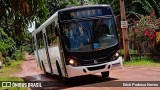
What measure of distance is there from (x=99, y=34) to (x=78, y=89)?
2.56 metres

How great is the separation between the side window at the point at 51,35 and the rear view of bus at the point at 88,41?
1.55 metres

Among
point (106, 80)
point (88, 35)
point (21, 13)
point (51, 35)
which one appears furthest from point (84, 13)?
point (21, 13)

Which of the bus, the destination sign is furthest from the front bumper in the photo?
the destination sign

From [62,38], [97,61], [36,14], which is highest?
[36,14]

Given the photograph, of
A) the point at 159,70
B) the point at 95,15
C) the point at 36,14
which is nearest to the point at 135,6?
the point at 159,70

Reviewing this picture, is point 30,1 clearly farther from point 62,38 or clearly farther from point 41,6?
point 62,38

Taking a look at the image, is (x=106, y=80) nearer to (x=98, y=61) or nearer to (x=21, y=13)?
(x=98, y=61)

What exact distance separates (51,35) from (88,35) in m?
2.97

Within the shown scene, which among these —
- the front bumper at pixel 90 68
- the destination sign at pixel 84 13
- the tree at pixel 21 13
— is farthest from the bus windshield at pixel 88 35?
the tree at pixel 21 13

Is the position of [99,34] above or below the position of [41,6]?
below

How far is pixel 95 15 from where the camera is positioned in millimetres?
15273

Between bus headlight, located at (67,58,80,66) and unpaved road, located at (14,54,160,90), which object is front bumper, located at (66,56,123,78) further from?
unpaved road, located at (14,54,160,90)

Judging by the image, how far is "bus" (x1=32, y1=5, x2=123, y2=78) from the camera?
48.2ft

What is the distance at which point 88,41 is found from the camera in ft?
48.4
